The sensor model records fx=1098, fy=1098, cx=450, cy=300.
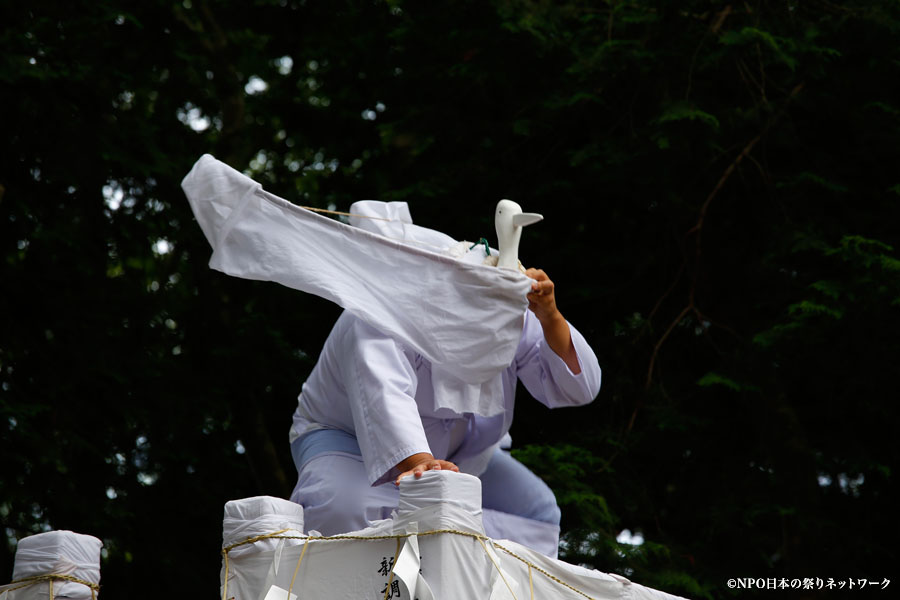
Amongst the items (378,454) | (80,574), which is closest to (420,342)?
(378,454)

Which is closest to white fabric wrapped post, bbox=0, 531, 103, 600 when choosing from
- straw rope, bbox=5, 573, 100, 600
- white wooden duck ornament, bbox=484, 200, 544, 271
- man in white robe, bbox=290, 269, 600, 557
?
straw rope, bbox=5, 573, 100, 600

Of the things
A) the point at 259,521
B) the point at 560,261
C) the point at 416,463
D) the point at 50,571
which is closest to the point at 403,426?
the point at 416,463

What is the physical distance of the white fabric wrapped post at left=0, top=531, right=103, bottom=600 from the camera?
309 cm

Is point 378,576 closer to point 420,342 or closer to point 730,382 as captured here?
point 420,342

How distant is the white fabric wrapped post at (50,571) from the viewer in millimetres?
3086

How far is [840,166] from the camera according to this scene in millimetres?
6012

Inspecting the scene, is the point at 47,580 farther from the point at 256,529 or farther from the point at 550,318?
the point at 550,318

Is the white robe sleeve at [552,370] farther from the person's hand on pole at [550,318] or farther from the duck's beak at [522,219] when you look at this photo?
the duck's beak at [522,219]

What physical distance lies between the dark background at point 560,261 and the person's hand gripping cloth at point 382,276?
2159mm

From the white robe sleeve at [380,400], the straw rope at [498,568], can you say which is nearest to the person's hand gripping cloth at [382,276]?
the white robe sleeve at [380,400]

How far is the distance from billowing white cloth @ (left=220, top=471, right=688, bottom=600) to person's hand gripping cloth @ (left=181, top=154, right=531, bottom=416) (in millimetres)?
709

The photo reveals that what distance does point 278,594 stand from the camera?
2.47 m

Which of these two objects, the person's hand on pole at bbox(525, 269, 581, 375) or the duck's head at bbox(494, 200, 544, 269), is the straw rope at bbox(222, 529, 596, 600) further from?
the duck's head at bbox(494, 200, 544, 269)

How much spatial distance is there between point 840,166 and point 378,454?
4.11 m
